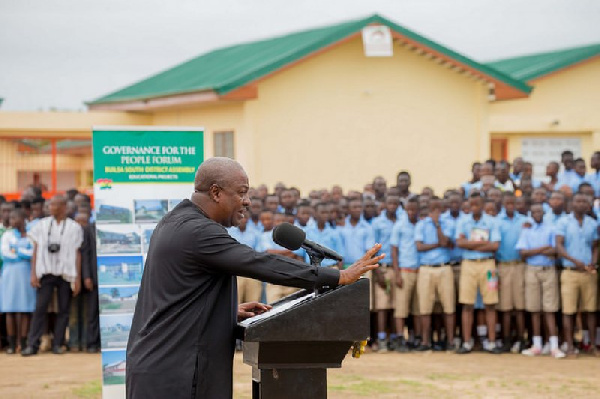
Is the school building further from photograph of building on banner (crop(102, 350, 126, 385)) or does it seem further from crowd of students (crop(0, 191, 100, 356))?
photograph of building on banner (crop(102, 350, 126, 385))

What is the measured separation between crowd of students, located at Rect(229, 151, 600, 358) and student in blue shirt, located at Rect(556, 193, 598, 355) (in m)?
0.01

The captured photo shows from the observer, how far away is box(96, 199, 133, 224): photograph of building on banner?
27.5 ft

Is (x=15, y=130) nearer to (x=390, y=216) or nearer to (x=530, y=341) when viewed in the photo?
(x=390, y=216)

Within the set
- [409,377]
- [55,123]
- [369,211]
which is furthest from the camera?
[55,123]

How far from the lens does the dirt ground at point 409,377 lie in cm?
1030

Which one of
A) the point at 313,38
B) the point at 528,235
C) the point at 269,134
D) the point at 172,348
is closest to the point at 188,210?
the point at 172,348

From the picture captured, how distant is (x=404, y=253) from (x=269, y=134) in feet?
24.1

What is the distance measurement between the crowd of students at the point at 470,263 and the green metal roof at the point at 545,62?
47.4 ft

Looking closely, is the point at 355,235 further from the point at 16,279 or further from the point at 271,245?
the point at 16,279

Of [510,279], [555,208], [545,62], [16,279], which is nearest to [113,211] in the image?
[16,279]

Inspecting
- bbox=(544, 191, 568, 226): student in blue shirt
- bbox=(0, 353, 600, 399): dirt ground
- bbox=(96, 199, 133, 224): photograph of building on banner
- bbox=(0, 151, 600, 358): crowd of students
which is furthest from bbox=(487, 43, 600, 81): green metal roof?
bbox=(96, 199, 133, 224): photograph of building on banner

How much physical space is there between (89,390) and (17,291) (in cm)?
343

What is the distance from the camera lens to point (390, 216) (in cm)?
1371

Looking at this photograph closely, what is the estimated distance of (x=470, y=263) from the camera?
13047 millimetres
